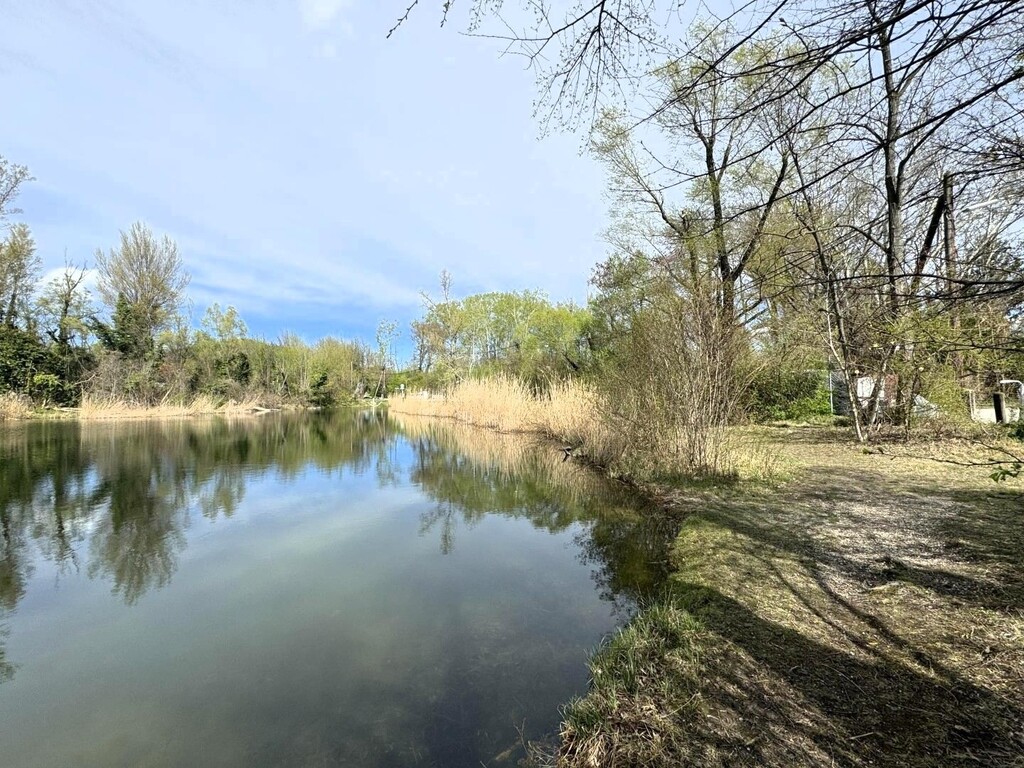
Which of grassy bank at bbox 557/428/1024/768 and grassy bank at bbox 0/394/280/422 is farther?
grassy bank at bbox 0/394/280/422

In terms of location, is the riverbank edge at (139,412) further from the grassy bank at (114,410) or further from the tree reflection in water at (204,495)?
the tree reflection in water at (204,495)

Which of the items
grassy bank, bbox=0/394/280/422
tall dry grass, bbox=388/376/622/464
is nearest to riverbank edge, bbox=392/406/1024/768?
tall dry grass, bbox=388/376/622/464

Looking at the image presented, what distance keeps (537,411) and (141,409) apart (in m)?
18.5

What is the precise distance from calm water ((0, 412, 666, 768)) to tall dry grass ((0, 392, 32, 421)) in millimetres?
13421

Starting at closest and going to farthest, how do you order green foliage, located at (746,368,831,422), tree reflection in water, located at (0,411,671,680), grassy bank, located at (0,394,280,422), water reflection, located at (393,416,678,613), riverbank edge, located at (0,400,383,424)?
water reflection, located at (393,416,678,613) < tree reflection in water, located at (0,411,671,680) < green foliage, located at (746,368,831,422) < grassy bank, located at (0,394,280,422) < riverbank edge, located at (0,400,383,424)

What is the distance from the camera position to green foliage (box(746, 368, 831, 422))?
12.9 metres

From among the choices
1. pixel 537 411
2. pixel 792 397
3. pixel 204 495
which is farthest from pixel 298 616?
pixel 792 397

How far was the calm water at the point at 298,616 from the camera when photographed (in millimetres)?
2086

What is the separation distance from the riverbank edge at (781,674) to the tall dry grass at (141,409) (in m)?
23.4

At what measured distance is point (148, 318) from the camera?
2294cm

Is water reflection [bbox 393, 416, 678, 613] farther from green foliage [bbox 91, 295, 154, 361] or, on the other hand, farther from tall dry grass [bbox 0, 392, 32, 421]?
green foliage [bbox 91, 295, 154, 361]

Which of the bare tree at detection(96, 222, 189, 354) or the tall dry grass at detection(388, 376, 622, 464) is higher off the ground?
the bare tree at detection(96, 222, 189, 354)

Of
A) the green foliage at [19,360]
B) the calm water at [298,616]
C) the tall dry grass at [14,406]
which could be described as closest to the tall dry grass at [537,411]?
the calm water at [298,616]

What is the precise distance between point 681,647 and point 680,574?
43.2 inches
